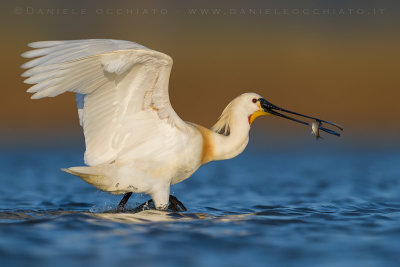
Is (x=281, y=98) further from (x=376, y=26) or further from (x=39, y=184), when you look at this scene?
(x=39, y=184)

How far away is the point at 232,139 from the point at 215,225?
55.4 inches

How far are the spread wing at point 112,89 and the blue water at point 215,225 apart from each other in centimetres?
88

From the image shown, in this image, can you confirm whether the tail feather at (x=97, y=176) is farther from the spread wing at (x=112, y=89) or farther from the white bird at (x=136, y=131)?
the spread wing at (x=112, y=89)

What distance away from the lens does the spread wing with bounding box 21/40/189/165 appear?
7738 mm

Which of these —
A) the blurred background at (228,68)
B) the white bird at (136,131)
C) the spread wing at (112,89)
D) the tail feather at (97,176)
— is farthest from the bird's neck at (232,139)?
the blurred background at (228,68)

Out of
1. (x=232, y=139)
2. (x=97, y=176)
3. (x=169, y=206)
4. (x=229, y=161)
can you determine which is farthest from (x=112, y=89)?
(x=229, y=161)

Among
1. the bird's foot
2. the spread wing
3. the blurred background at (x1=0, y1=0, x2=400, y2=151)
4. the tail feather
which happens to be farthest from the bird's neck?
the blurred background at (x1=0, y1=0, x2=400, y2=151)

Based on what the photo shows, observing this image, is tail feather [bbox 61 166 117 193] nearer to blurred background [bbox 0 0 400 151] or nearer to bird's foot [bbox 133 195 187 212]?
bird's foot [bbox 133 195 187 212]

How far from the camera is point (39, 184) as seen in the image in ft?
44.3

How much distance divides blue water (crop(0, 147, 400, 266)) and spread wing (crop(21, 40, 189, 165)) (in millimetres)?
878

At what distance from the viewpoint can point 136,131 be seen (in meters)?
8.59

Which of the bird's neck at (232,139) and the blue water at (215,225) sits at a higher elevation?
the bird's neck at (232,139)

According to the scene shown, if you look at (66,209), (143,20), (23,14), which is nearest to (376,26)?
(143,20)

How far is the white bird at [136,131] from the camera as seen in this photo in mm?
8000
